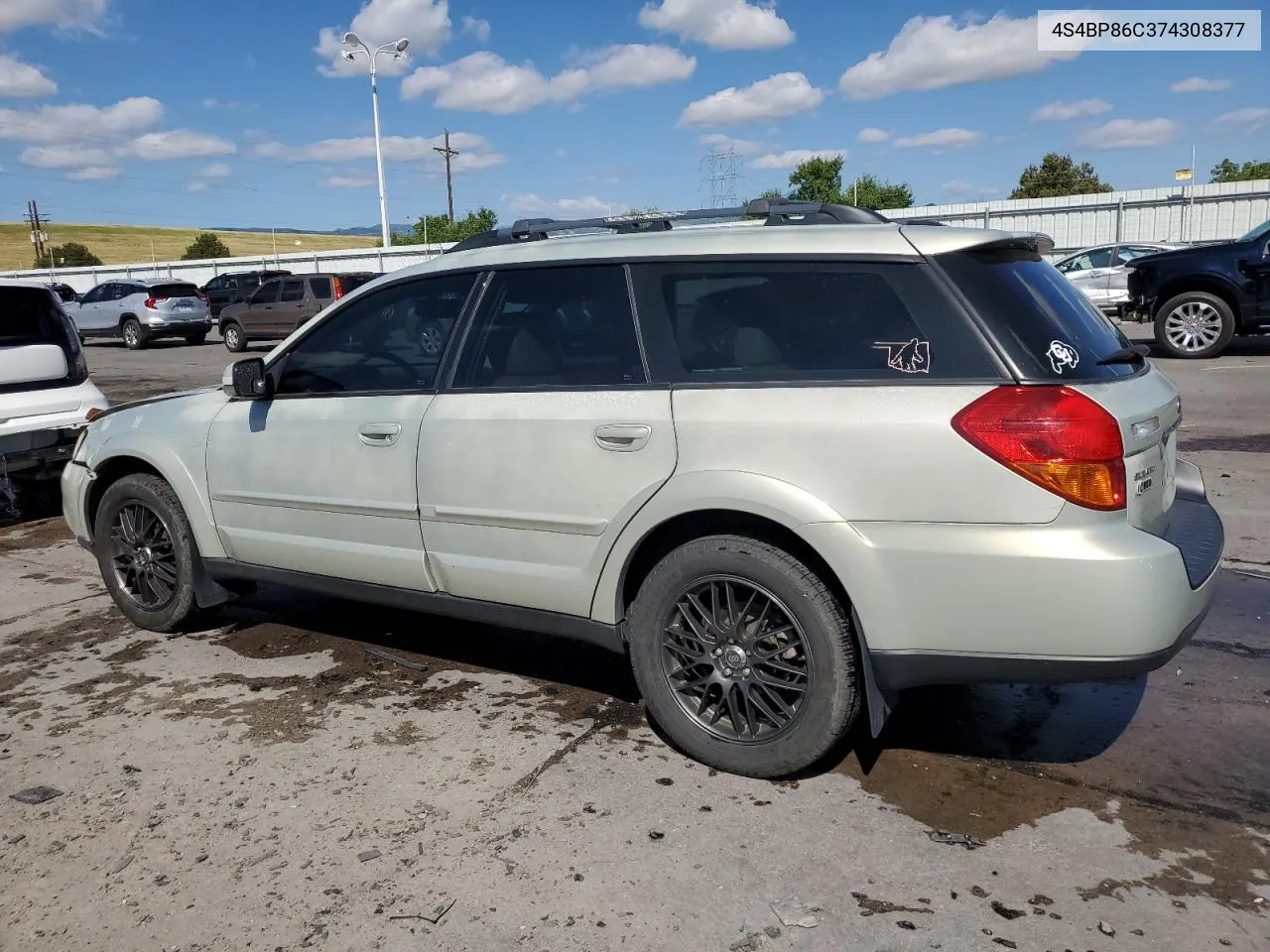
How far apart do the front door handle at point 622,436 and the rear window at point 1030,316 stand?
3.51ft

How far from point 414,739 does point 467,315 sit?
5.19ft

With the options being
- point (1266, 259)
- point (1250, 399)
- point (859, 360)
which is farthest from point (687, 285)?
point (1266, 259)

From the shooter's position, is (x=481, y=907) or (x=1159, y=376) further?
(x=1159, y=376)

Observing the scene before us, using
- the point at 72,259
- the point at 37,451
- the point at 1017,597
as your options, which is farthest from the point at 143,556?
the point at 72,259

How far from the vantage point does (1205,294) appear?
1421cm

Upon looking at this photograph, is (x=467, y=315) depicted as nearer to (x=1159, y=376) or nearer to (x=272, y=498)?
(x=272, y=498)

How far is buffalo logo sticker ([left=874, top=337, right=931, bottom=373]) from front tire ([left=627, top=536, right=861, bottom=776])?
0.67 meters

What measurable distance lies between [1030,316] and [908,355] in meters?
0.39

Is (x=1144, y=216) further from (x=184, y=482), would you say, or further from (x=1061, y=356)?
(x=184, y=482)

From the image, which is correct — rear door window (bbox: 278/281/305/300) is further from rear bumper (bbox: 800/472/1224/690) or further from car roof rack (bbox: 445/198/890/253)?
rear bumper (bbox: 800/472/1224/690)

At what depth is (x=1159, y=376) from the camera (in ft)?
12.3

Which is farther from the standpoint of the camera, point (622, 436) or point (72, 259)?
point (72, 259)

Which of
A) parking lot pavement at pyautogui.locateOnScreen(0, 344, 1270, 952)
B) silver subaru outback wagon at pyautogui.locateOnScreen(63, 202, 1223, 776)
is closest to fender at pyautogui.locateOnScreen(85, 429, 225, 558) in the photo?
silver subaru outback wagon at pyautogui.locateOnScreen(63, 202, 1223, 776)

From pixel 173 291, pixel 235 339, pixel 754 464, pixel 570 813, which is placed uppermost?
pixel 173 291
